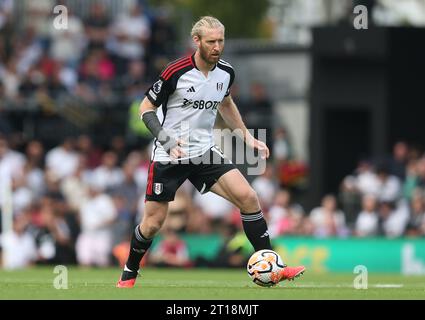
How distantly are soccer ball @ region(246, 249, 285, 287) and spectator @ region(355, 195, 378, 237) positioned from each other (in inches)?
435

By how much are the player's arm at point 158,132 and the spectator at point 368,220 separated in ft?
37.6

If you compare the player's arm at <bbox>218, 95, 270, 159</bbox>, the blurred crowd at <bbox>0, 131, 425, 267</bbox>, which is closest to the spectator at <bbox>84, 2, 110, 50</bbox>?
the blurred crowd at <bbox>0, 131, 425, 267</bbox>

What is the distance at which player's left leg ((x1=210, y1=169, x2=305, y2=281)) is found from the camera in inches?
497

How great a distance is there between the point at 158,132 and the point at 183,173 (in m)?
0.67

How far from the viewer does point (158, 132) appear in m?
12.3

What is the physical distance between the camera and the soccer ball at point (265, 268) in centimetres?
1249

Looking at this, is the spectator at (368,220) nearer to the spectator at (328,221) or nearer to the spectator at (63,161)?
the spectator at (328,221)

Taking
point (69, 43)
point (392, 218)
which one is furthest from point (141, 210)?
point (69, 43)

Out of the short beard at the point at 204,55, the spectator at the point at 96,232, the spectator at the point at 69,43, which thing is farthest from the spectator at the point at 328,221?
the short beard at the point at 204,55

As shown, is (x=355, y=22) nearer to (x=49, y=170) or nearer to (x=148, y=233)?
(x=49, y=170)

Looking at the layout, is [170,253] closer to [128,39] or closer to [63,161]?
[63,161]

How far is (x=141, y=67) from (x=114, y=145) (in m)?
2.00

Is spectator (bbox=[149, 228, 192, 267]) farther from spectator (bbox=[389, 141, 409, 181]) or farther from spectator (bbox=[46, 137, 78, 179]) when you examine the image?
spectator (bbox=[389, 141, 409, 181])
